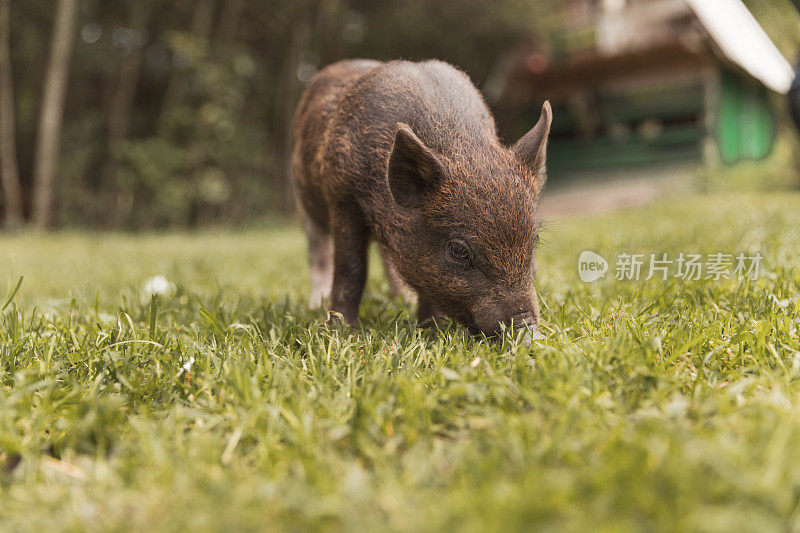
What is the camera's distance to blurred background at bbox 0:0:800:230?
1278cm

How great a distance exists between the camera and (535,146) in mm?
2865

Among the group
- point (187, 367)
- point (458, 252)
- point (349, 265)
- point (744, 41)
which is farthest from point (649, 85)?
point (187, 367)

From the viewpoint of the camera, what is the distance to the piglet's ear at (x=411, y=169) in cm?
256

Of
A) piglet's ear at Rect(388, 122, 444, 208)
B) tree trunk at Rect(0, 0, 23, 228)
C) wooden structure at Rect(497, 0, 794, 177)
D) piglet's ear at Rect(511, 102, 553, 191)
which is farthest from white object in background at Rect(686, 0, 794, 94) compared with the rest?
tree trunk at Rect(0, 0, 23, 228)

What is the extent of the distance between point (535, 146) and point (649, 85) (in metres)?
15.2

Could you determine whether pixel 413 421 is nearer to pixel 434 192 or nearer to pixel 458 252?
pixel 458 252

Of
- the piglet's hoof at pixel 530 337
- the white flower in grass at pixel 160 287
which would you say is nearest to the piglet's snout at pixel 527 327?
the piglet's hoof at pixel 530 337

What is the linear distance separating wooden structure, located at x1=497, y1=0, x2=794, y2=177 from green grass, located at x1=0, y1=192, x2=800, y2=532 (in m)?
12.2

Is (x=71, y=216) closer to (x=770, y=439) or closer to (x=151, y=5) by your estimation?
(x=151, y=5)

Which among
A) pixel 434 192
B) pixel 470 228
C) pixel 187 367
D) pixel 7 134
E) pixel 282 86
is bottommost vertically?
pixel 187 367

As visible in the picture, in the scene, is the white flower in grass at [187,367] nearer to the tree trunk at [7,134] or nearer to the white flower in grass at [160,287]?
the white flower in grass at [160,287]

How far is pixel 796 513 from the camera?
137 cm

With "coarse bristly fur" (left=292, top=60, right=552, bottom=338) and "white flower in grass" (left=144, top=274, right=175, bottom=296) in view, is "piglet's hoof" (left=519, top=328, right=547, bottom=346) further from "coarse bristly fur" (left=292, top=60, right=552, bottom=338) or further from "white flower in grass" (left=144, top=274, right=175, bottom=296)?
"white flower in grass" (left=144, top=274, right=175, bottom=296)

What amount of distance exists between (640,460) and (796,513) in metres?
0.33
